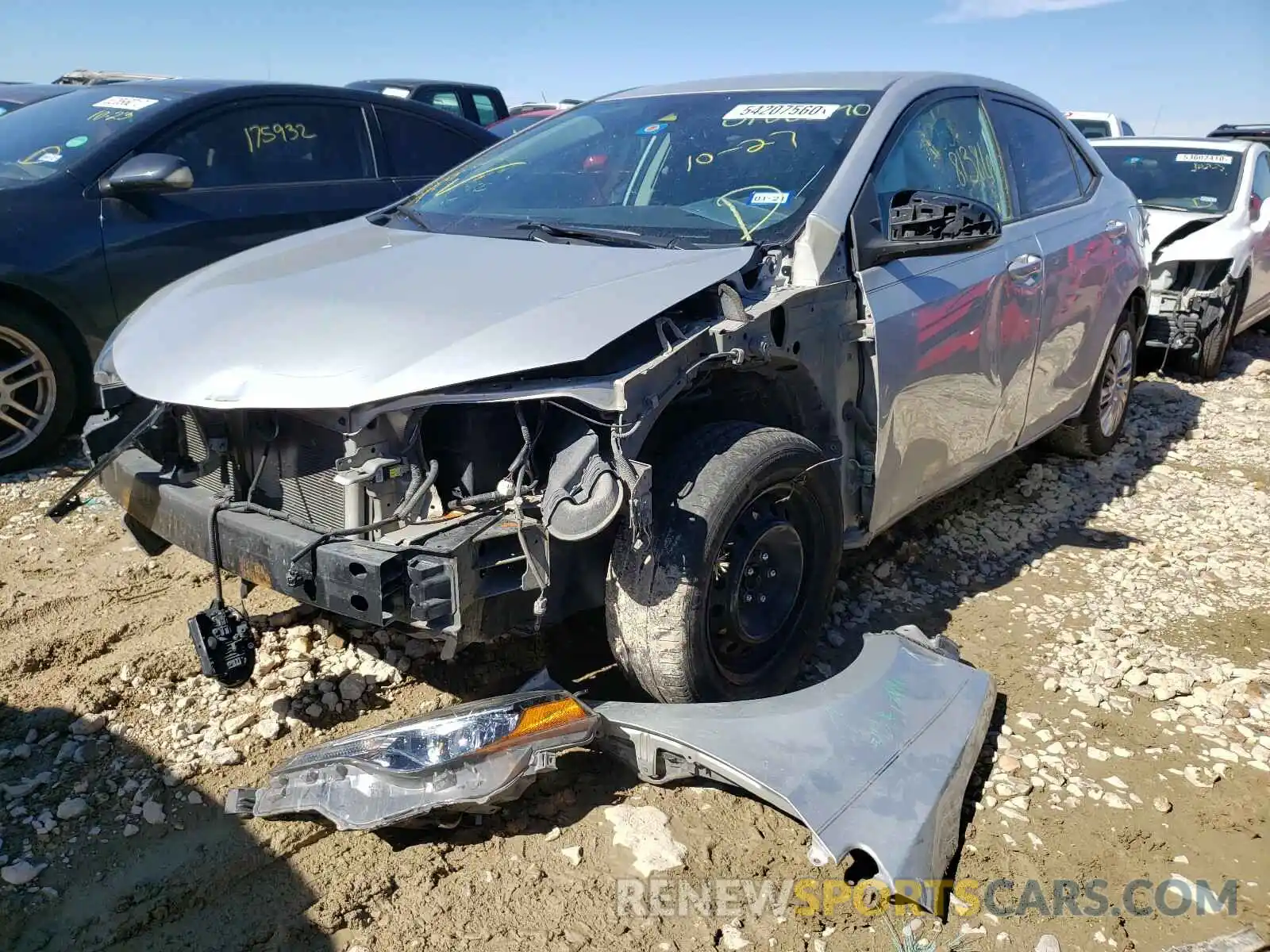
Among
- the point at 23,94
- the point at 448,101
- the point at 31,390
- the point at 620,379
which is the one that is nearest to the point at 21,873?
the point at 620,379

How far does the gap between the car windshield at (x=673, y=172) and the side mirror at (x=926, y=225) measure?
236 mm

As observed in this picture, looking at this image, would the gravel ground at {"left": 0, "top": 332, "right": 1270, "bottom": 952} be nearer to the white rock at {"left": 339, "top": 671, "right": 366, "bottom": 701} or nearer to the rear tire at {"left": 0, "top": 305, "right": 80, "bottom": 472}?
the white rock at {"left": 339, "top": 671, "right": 366, "bottom": 701}

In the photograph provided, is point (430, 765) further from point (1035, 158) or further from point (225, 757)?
point (1035, 158)

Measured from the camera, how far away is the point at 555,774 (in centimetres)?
262

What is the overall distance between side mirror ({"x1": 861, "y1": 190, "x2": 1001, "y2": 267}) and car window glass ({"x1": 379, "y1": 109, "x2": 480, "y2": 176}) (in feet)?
11.5

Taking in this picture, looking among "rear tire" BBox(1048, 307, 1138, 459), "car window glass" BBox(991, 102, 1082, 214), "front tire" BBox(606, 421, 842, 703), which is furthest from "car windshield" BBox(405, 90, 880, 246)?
"rear tire" BBox(1048, 307, 1138, 459)

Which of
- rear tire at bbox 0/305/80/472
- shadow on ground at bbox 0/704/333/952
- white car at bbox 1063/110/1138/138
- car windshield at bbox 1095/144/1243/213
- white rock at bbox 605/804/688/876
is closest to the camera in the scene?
shadow on ground at bbox 0/704/333/952

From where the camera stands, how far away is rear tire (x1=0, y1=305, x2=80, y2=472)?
4.21m

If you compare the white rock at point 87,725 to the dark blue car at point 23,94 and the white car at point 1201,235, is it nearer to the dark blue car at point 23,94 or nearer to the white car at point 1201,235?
the dark blue car at point 23,94

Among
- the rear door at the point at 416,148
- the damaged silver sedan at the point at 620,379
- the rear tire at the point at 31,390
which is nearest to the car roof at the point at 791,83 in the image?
the damaged silver sedan at the point at 620,379

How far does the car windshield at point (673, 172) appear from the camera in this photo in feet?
9.68

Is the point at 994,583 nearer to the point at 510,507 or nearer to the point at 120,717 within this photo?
the point at 510,507

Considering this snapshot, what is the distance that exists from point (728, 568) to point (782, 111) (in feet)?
5.30

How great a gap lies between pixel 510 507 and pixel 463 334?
0.41m
